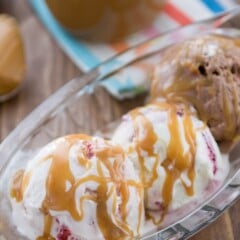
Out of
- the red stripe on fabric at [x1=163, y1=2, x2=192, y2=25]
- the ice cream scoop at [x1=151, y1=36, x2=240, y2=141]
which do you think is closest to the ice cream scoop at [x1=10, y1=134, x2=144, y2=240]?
the ice cream scoop at [x1=151, y1=36, x2=240, y2=141]

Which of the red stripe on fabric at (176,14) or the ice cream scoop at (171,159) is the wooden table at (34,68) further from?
the ice cream scoop at (171,159)

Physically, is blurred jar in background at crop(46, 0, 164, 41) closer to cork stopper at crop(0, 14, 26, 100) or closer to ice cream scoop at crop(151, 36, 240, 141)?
cork stopper at crop(0, 14, 26, 100)

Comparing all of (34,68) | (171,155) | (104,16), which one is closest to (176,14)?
(104,16)

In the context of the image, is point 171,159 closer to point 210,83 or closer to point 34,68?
point 210,83

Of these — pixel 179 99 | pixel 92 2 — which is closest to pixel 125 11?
pixel 92 2

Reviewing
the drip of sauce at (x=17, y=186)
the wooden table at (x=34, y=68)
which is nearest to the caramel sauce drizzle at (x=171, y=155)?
the drip of sauce at (x=17, y=186)

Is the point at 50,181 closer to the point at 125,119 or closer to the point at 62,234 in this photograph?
the point at 62,234
